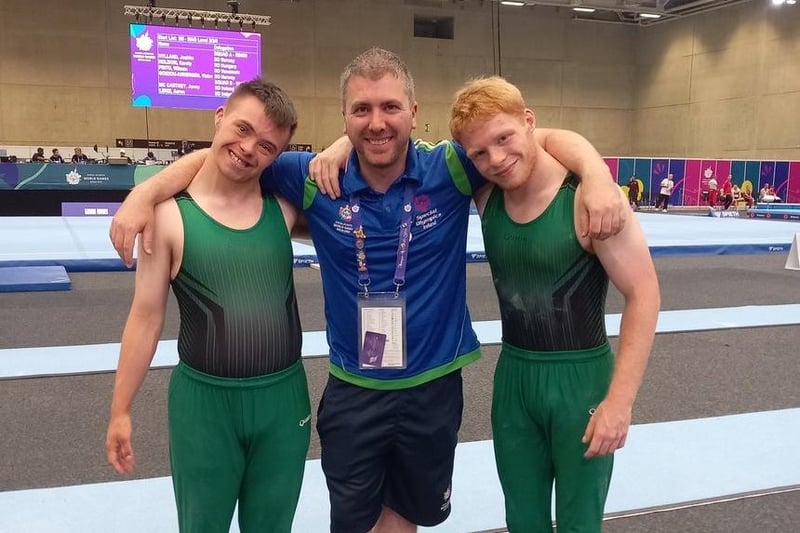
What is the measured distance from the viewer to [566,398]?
1.69m

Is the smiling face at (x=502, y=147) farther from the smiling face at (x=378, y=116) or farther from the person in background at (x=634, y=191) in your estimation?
the person in background at (x=634, y=191)

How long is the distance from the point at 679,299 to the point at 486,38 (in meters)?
16.9

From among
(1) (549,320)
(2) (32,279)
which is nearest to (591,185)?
(1) (549,320)

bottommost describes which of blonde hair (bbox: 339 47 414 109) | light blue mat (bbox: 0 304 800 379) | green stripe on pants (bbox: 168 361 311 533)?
light blue mat (bbox: 0 304 800 379)

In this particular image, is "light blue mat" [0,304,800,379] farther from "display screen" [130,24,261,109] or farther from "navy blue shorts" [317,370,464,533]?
"display screen" [130,24,261,109]

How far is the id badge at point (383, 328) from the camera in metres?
1.72

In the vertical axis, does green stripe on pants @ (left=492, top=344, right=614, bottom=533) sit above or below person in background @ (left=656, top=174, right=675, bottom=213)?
below

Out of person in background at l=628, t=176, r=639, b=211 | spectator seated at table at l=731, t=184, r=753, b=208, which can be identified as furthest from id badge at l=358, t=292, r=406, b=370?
spectator seated at table at l=731, t=184, r=753, b=208

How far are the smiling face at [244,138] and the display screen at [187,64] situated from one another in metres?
11.6

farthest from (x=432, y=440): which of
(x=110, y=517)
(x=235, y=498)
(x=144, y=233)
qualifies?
(x=110, y=517)

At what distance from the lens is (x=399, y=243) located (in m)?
1.71

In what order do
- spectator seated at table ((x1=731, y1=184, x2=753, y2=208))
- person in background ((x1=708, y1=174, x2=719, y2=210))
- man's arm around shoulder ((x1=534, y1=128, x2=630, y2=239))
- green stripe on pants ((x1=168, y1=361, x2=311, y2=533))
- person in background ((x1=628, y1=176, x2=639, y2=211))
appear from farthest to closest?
person in background ((x1=628, y1=176, x2=639, y2=211))
person in background ((x1=708, y1=174, x2=719, y2=210))
spectator seated at table ((x1=731, y1=184, x2=753, y2=208))
green stripe on pants ((x1=168, y1=361, x2=311, y2=533))
man's arm around shoulder ((x1=534, y1=128, x2=630, y2=239))

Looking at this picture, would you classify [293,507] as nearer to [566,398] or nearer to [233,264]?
[233,264]

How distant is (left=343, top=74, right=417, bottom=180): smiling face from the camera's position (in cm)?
163
